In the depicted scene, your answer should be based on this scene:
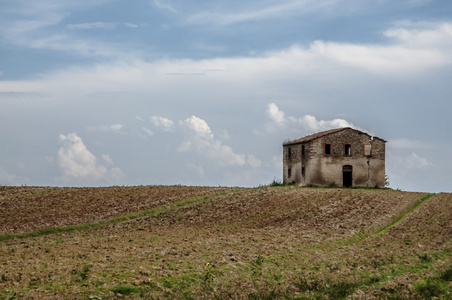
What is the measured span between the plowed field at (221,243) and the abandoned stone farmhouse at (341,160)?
9266mm

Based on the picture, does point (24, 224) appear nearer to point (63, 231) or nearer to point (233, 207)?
point (63, 231)

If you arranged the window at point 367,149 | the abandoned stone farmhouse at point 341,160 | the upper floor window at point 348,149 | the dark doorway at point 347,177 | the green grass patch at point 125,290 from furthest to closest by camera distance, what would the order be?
the window at point 367,149, the upper floor window at point 348,149, the dark doorway at point 347,177, the abandoned stone farmhouse at point 341,160, the green grass patch at point 125,290

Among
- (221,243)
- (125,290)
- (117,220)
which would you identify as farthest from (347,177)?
(125,290)

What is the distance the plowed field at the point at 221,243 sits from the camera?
15477mm

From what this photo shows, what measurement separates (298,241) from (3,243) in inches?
638

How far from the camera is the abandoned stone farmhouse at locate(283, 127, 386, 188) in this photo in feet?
179

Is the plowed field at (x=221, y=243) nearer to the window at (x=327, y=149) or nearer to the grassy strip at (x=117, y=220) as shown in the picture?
the grassy strip at (x=117, y=220)

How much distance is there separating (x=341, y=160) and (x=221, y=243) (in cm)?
3547

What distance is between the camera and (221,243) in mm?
23250

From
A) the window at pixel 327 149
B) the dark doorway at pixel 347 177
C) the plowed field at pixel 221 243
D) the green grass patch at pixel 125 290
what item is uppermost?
the window at pixel 327 149

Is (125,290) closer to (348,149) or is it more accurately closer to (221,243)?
(221,243)

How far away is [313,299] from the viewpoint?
14172 mm

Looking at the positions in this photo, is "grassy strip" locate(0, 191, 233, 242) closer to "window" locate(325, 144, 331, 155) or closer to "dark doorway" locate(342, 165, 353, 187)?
"window" locate(325, 144, 331, 155)

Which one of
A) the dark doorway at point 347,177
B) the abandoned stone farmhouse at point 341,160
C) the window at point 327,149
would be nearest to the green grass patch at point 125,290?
the abandoned stone farmhouse at point 341,160
